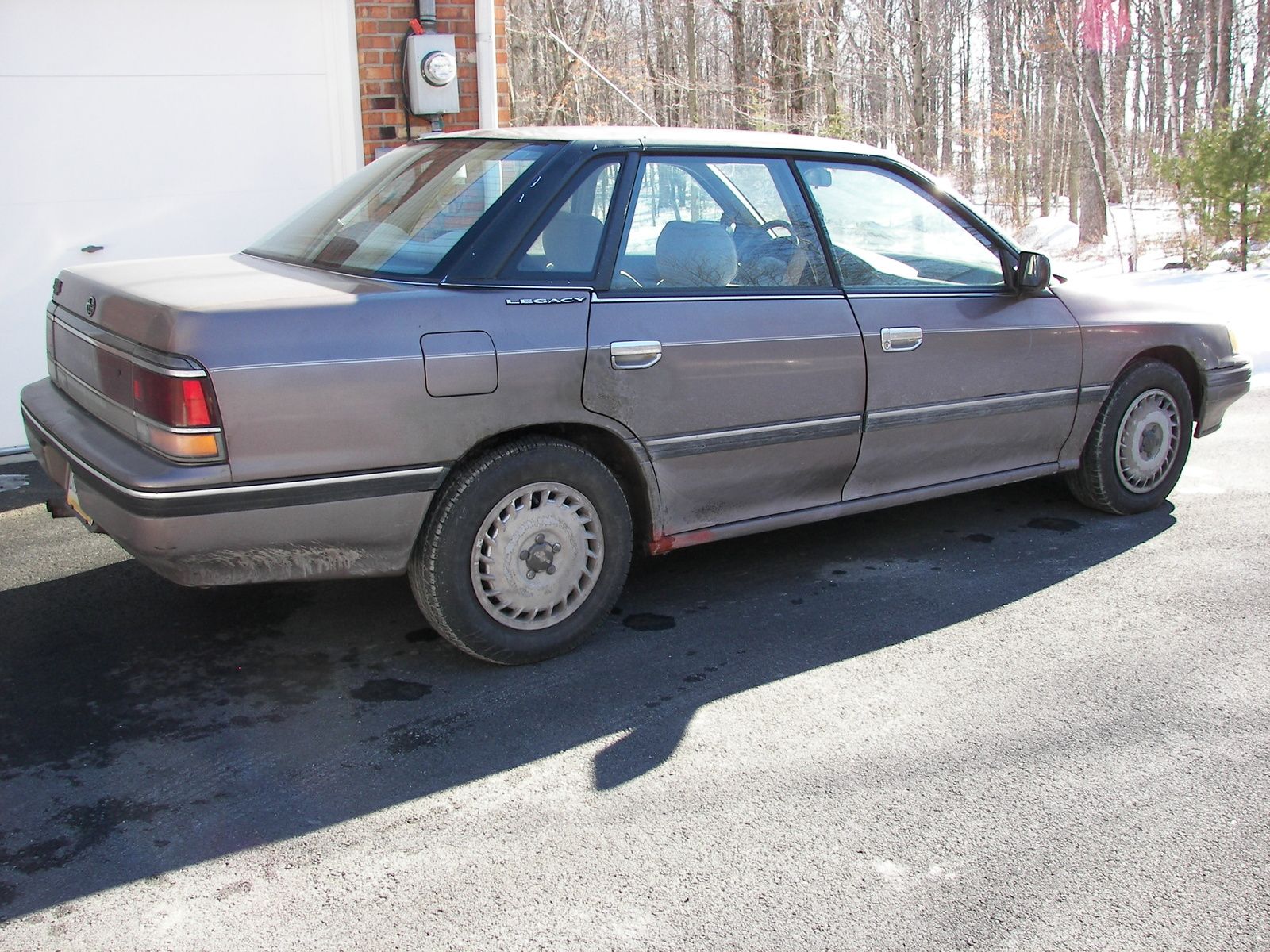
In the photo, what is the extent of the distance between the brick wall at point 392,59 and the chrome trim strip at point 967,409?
13.6 feet

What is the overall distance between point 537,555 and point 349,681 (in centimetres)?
71

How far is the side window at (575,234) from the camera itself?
374cm

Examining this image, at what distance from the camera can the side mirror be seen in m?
4.70

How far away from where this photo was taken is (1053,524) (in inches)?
212

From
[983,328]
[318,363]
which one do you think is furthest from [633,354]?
[983,328]

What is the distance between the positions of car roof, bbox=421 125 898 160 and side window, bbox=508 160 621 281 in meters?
0.17

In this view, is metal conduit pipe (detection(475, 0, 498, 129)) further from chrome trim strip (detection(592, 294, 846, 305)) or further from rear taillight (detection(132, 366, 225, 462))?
rear taillight (detection(132, 366, 225, 462))

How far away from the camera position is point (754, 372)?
→ 4066mm

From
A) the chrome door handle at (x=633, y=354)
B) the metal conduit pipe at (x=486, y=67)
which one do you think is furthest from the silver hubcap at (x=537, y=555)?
the metal conduit pipe at (x=486, y=67)

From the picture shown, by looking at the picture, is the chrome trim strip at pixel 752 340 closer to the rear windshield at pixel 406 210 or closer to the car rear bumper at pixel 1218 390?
the rear windshield at pixel 406 210

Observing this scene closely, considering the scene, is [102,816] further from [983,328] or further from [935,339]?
[983,328]

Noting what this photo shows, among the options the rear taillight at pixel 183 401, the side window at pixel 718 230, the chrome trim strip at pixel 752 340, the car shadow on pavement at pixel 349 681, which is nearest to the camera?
the car shadow on pavement at pixel 349 681

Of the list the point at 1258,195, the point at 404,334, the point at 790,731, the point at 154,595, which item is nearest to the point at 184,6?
the point at 154,595

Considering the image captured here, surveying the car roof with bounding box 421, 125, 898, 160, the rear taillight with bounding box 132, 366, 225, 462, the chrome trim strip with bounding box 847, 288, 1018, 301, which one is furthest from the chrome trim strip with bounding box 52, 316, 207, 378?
the chrome trim strip with bounding box 847, 288, 1018, 301
